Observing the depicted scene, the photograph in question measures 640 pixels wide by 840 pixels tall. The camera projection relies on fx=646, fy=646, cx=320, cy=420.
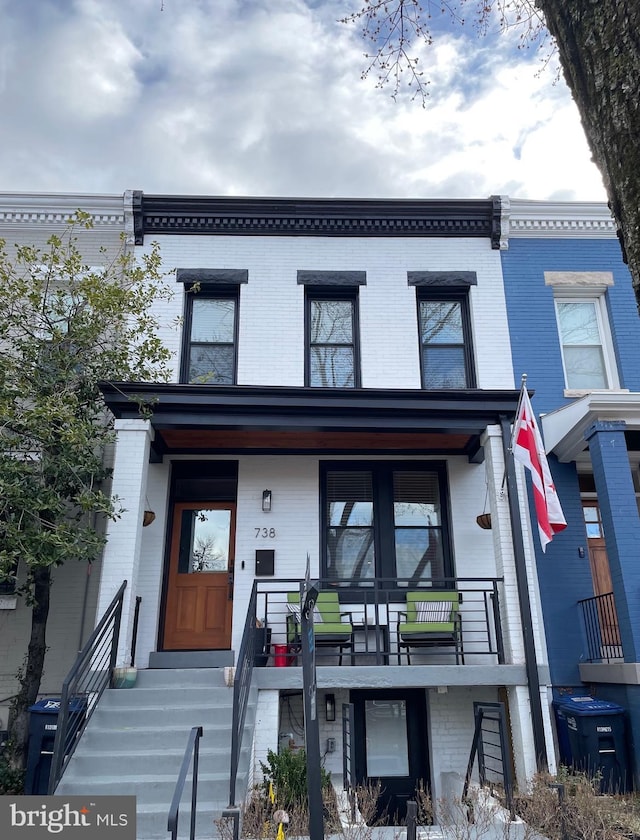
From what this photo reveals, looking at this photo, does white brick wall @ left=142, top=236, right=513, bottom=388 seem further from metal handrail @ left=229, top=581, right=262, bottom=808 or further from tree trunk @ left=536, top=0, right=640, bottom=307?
tree trunk @ left=536, top=0, right=640, bottom=307

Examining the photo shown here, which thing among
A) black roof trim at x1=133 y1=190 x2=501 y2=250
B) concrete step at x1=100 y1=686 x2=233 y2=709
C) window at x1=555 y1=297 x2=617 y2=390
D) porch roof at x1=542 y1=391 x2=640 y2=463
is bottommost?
concrete step at x1=100 y1=686 x2=233 y2=709

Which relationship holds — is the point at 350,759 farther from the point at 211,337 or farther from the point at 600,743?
the point at 211,337

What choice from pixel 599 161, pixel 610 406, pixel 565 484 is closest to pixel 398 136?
pixel 610 406

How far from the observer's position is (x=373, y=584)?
28.1ft

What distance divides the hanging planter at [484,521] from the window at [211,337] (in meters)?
3.93

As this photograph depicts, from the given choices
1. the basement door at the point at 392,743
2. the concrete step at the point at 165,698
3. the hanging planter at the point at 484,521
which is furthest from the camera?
the hanging planter at the point at 484,521

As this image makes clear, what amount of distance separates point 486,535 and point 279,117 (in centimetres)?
708

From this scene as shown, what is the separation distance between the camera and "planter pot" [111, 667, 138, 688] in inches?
265

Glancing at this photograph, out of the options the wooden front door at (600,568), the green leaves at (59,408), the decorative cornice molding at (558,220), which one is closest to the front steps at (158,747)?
the green leaves at (59,408)

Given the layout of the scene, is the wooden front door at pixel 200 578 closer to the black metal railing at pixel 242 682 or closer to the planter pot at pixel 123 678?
the black metal railing at pixel 242 682

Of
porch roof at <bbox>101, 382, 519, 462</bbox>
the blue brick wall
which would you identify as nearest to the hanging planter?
the blue brick wall

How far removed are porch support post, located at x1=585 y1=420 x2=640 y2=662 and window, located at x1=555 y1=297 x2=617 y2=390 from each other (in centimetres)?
188

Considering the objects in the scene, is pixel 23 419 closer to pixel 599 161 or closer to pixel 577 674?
pixel 599 161

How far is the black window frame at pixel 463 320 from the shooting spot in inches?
375
